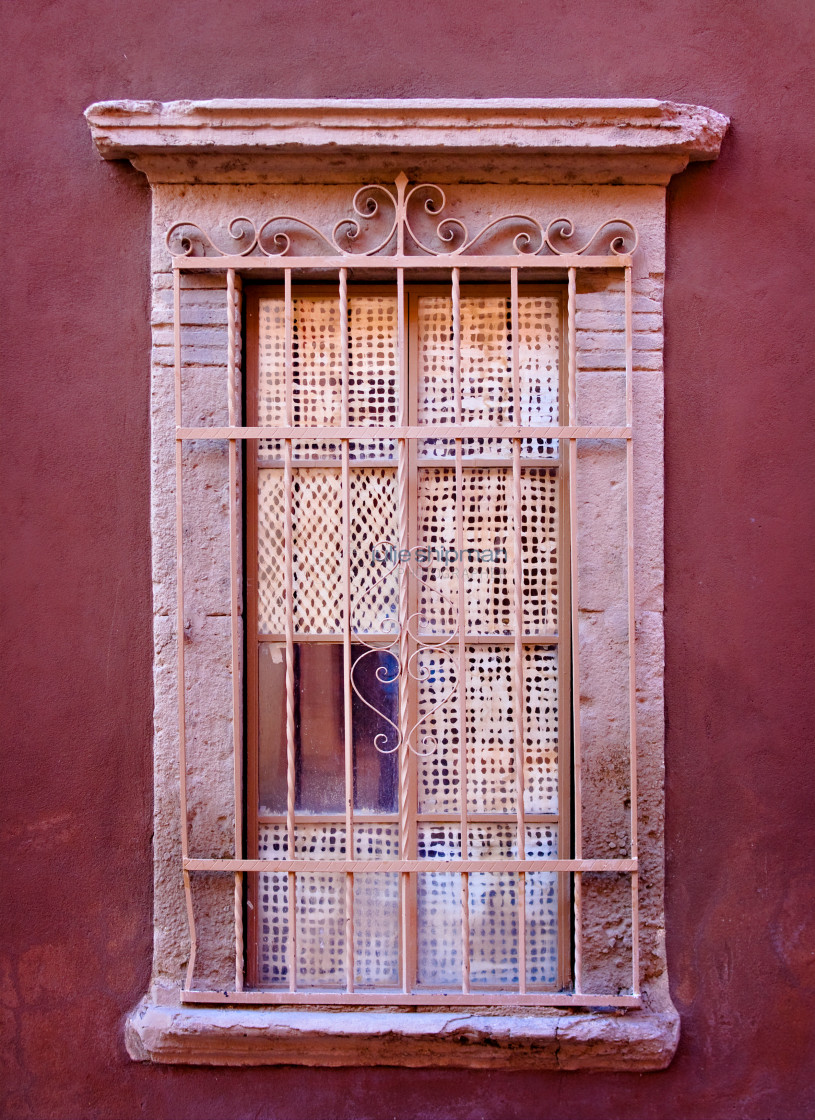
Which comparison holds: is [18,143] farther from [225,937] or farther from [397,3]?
[225,937]

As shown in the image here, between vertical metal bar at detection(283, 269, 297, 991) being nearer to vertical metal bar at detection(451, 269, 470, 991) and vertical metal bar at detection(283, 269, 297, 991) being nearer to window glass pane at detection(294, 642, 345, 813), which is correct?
window glass pane at detection(294, 642, 345, 813)

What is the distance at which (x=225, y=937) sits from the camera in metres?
2.21

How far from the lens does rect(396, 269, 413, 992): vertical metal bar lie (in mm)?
2160

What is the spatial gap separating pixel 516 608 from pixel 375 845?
0.83m

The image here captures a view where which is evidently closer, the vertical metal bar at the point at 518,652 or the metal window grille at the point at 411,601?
the vertical metal bar at the point at 518,652

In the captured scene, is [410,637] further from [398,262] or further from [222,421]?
[398,262]

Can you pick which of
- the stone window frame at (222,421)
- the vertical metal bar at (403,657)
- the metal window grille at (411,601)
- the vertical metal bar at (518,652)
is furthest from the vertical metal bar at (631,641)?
the vertical metal bar at (403,657)

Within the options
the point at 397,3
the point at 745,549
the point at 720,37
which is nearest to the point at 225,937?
the point at 745,549

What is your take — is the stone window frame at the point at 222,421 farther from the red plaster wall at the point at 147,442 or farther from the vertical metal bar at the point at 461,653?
the vertical metal bar at the point at 461,653

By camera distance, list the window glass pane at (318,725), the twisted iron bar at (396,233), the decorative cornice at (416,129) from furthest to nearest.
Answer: the window glass pane at (318,725) → the twisted iron bar at (396,233) → the decorative cornice at (416,129)

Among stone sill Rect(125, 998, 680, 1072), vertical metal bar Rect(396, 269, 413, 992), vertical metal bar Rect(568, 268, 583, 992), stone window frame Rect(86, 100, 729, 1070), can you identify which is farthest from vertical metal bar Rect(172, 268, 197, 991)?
vertical metal bar Rect(568, 268, 583, 992)

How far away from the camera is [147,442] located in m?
2.25

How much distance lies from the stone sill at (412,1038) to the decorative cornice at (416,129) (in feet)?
7.89

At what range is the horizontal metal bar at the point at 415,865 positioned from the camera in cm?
212
